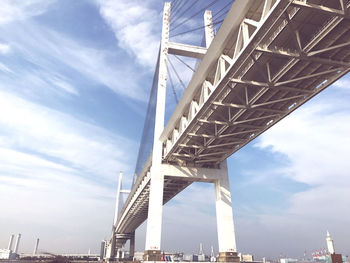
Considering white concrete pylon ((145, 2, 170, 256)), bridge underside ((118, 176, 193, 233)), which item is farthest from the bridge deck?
bridge underside ((118, 176, 193, 233))

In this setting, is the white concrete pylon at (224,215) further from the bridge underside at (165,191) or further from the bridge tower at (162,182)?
the bridge underside at (165,191)

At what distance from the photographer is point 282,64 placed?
14352 mm

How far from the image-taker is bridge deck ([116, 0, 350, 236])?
11.3m

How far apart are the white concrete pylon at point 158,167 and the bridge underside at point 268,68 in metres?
3.61

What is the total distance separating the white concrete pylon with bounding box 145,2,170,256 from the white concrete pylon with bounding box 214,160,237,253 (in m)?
5.93

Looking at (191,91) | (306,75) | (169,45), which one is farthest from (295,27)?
(169,45)

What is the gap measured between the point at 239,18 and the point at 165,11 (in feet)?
65.4

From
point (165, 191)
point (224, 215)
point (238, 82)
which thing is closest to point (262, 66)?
point (238, 82)

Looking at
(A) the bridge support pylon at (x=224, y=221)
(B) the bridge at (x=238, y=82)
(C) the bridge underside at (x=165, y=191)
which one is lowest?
(A) the bridge support pylon at (x=224, y=221)

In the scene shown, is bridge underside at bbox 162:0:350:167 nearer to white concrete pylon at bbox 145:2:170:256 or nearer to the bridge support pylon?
white concrete pylon at bbox 145:2:170:256

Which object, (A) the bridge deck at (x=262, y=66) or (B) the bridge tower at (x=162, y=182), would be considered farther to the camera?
(B) the bridge tower at (x=162, y=182)

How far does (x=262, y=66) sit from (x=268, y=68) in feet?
2.19

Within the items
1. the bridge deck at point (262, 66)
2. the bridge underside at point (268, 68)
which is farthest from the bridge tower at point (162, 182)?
the bridge underside at point (268, 68)

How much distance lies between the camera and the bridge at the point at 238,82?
38.1 feet
